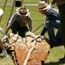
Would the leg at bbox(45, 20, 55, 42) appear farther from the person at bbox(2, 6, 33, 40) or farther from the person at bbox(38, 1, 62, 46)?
the person at bbox(2, 6, 33, 40)

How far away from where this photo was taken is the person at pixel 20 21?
6258 millimetres

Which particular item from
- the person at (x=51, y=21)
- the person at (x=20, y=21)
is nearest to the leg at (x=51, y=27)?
the person at (x=51, y=21)

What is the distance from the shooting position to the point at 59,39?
636cm

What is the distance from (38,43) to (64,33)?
959 mm

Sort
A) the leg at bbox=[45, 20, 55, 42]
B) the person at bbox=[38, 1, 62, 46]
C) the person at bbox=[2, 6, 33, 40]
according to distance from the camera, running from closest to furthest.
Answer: the person at bbox=[38, 1, 62, 46] < the leg at bbox=[45, 20, 55, 42] < the person at bbox=[2, 6, 33, 40]

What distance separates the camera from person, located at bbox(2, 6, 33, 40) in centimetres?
626

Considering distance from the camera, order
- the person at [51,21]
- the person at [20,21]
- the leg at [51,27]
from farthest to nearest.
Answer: the person at [20,21] < the leg at [51,27] < the person at [51,21]

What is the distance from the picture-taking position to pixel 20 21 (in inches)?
257

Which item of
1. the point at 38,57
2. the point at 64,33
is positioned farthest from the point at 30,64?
the point at 64,33

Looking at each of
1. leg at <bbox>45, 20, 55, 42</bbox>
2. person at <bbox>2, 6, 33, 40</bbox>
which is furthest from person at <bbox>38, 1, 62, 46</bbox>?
person at <bbox>2, 6, 33, 40</bbox>

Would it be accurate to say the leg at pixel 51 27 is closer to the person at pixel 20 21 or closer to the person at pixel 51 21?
the person at pixel 51 21

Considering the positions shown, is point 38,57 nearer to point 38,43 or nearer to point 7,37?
point 38,43

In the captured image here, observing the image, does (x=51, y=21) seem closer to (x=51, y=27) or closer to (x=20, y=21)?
(x=51, y=27)

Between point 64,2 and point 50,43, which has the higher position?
point 64,2
